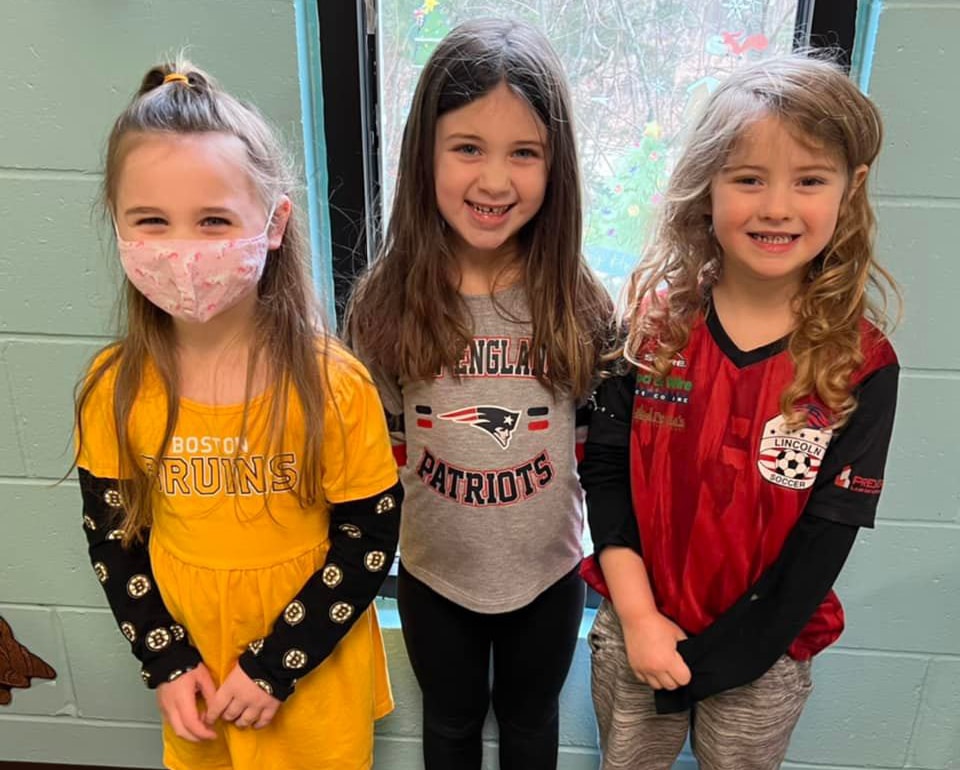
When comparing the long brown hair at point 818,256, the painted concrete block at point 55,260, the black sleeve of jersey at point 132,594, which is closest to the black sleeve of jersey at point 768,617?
the long brown hair at point 818,256

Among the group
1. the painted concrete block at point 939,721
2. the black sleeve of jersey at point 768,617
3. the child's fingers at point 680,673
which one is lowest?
the painted concrete block at point 939,721

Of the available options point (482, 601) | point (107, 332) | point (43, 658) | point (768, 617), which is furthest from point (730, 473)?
point (43, 658)

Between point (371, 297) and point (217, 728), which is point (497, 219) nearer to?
point (371, 297)

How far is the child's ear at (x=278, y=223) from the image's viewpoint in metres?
0.97

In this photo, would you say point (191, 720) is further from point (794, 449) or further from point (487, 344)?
point (794, 449)

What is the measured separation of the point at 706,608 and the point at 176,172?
83cm

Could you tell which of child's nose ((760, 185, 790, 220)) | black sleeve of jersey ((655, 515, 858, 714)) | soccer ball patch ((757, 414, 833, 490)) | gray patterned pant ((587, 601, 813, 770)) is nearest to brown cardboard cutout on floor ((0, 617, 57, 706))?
gray patterned pant ((587, 601, 813, 770))

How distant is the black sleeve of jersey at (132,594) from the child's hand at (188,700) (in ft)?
0.04

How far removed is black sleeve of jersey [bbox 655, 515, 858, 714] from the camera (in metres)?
0.97

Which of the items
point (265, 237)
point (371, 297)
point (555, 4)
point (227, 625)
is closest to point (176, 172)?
point (265, 237)

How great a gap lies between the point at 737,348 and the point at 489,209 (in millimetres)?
348

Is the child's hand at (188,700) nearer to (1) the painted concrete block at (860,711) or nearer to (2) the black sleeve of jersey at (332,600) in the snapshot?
(2) the black sleeve of jersey at (332,600)

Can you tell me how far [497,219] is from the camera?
1.02 m

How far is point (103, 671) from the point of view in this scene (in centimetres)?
155
